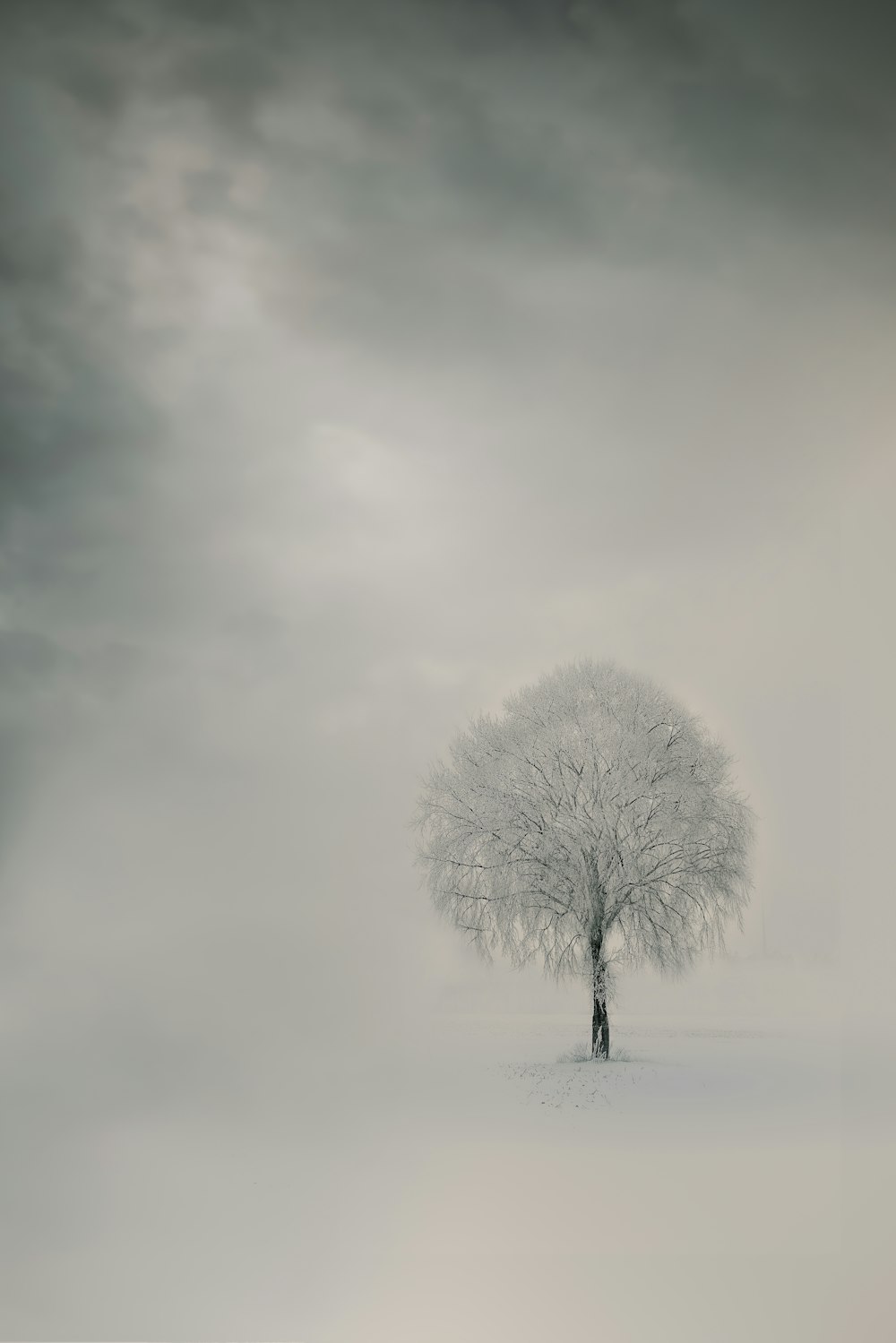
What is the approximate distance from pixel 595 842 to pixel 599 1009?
13.3 feet

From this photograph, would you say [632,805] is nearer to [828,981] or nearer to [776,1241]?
[776,1241]

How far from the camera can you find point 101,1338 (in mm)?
8594


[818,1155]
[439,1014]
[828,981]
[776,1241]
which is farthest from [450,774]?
[828,981]

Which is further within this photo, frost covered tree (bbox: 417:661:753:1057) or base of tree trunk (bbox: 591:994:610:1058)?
base of tree trunk (bbox: 591:994:610:1058)

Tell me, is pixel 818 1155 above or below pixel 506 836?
below

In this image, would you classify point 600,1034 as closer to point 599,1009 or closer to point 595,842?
point 599,1009

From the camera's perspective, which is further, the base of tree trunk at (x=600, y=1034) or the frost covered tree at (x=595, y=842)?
the base of tree trunk at (x=600, y=1034)

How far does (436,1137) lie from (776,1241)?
6189 millimetres

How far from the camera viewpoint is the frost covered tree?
2198 cm

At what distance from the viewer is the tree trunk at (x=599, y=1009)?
2197 centimetres

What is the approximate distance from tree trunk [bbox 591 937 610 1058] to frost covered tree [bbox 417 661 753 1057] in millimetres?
31

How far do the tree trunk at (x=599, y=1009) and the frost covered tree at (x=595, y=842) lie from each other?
0.03m

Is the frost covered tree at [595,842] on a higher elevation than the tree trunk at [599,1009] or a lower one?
higher

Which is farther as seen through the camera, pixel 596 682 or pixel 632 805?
pixel 596 682
